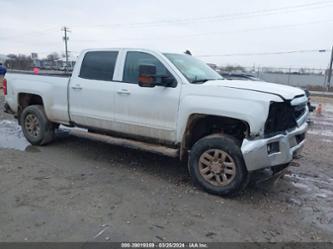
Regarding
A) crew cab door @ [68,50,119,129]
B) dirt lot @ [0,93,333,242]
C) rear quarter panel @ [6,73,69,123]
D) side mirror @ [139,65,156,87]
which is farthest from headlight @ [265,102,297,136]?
rear quarter panel @ [6,73,69,123]

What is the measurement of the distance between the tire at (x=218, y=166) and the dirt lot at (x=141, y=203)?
0.17m

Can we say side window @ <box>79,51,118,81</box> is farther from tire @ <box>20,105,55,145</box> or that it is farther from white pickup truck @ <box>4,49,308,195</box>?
tire @ <box>20,105,55,145</box>

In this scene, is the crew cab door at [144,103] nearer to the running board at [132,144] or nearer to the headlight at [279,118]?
the running board at [132,144]

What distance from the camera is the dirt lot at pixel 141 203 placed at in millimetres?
3516

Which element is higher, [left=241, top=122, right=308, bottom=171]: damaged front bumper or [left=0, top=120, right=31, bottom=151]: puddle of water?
[left=241, top=122, right=308, bottom=171]: damaged front bumper

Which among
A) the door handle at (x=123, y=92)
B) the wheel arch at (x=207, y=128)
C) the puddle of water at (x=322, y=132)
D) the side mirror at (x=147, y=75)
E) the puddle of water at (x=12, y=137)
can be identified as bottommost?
the puddle of water at (x=322, y=132)

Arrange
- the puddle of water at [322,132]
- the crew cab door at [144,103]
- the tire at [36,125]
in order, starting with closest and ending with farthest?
the crew cab door at [144,103], the tire at [36,125], the puddle of water at [322,132]

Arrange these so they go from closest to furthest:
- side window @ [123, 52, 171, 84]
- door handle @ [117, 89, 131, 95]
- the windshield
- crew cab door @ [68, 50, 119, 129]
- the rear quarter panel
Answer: the windshield → side window @ [123, 52, 171, 84] → door handle @ [117, 89, 131, 95] → crew cab door @ [68, 50, 119, 129] → the rear quarter panel

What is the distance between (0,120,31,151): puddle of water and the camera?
22.9ft

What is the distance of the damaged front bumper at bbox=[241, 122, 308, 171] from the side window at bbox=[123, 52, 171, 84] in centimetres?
189

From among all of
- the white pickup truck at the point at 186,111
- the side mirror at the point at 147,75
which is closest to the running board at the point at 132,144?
the white pickup truck at the point at 186,111

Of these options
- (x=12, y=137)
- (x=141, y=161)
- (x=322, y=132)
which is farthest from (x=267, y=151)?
(x=322, y=132)

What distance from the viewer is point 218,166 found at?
453 centimetres

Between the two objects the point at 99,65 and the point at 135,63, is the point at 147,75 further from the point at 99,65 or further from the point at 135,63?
the point at 99,65
